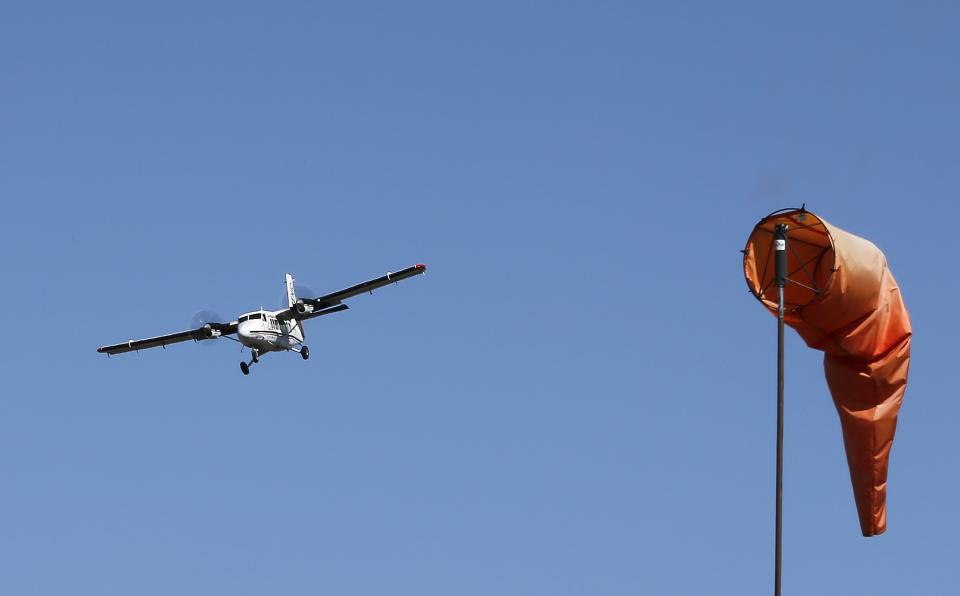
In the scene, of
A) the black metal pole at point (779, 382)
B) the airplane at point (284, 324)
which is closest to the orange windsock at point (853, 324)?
the black metal pole at point (779, 382)

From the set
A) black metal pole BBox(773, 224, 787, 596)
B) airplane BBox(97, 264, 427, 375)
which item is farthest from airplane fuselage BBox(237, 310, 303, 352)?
black metal pole BBox(773, 224, 787, 596)

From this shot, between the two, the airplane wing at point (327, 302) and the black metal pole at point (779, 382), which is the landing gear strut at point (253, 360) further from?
the black metal pole at point (779, 382)

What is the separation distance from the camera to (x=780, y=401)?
106ft

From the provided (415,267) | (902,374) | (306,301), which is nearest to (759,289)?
(902,374)

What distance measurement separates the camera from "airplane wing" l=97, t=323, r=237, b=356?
97.7m

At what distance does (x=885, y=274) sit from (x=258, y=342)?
6193 centimetres

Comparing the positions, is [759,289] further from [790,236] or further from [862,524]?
[862,524]

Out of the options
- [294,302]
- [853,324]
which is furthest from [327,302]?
[853,324]

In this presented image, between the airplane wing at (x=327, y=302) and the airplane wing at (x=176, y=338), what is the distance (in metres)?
3.79

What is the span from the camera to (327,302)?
97062 millimetres

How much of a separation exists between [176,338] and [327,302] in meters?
12.6

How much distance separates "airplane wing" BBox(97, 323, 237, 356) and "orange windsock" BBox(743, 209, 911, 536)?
6363 cm

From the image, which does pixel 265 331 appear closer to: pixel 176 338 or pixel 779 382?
pixel 176 338

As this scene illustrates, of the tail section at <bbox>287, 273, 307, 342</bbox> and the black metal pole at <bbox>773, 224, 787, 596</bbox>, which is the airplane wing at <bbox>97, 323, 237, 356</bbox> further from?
the black metal pole at <bbox>773, 224, 787, 596</bbox>
